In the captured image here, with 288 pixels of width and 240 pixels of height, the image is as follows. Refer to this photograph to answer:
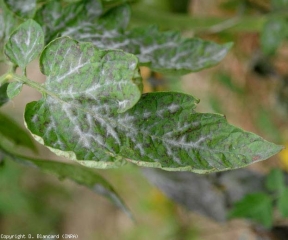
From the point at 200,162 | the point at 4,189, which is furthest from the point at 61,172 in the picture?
the point at 4,189

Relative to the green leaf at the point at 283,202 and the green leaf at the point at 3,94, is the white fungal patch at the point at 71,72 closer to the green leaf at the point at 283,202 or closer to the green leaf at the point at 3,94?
the green leaf at the point at 3,94

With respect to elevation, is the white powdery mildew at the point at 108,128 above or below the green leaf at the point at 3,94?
above

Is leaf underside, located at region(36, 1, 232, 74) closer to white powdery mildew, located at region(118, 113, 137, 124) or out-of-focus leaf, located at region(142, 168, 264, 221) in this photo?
white powdery mildew, located at region(118, 113, 137, 124)

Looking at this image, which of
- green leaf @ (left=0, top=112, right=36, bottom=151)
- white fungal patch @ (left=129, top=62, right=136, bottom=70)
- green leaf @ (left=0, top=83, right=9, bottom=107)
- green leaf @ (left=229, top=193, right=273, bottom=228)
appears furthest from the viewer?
green leaf @ (left=229, top=193, right=273, bottom=228)

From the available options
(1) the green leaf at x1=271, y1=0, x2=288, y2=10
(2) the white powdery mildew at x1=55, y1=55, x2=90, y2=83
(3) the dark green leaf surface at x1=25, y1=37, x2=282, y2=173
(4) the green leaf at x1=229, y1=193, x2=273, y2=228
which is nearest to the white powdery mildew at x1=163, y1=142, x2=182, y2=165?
(3) the dark green leaf surface at x1=25, y1=37, x2=282, y2=173

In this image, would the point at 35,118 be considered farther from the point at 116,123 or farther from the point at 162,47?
the point at 162,47

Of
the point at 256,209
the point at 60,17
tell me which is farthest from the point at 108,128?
the point at 256,209

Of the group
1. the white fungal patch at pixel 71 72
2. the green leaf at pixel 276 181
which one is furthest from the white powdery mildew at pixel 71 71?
the green leaf at pixel 276 181
